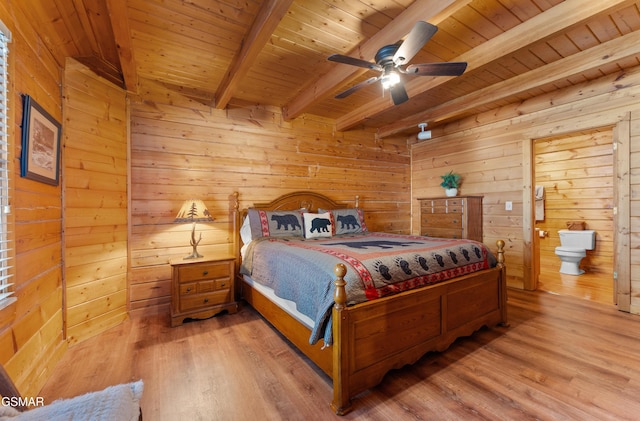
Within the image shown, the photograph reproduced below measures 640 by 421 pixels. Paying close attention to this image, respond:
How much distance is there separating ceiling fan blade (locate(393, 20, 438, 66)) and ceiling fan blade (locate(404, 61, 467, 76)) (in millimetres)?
91

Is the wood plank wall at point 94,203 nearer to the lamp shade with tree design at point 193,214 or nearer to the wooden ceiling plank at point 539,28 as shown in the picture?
the lamp shade with tree design at point 193,214

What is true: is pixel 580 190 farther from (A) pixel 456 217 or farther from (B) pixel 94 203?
(B) pixel 94 203

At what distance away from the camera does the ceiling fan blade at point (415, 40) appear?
62.7 inches

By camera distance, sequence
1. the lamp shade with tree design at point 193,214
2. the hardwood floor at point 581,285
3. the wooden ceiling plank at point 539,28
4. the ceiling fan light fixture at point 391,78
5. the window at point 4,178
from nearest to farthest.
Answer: the window at point 4,178 < the wooden ceiling plank at point 539,28 < the ceiling fan light fixture at point 391,78 < the lamp shade with tree design at point 193,214 < the hardwood floor at point 581,285

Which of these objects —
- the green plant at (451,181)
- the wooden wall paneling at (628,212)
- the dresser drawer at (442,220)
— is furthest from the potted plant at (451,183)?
the wooden wall paneling at (628,212)

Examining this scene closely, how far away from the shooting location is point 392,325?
1.75m

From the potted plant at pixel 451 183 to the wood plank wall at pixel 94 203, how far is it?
4205 mm

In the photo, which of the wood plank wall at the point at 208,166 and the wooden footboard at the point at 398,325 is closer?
the wooden footboard at the point at 398,325

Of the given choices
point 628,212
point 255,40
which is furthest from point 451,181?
point 255,40

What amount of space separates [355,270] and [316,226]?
1593 mm

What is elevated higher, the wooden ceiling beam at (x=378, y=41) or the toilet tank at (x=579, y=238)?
the wooden ceiling beam at (x=378, y=41)

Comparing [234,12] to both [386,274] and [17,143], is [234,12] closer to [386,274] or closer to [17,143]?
[17,143]

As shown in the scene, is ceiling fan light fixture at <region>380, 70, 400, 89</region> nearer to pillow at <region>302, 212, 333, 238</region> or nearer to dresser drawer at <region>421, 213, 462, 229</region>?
pillow at <region>302, 212, 333, 238</region>

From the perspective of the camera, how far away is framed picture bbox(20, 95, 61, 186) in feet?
5.31
